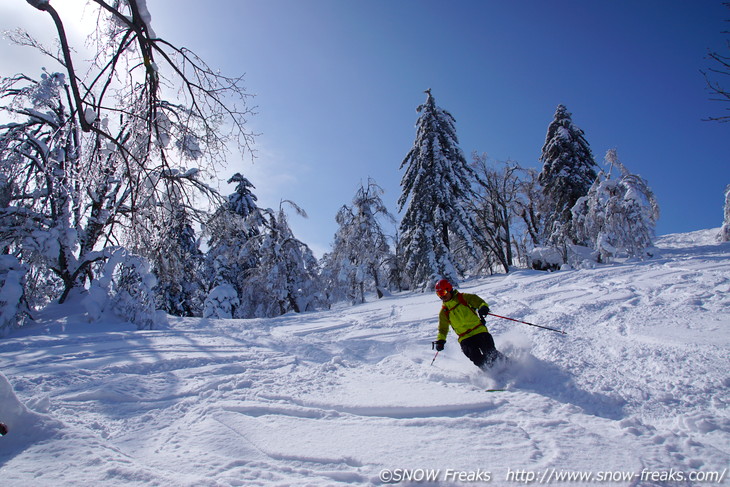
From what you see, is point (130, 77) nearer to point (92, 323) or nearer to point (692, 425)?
point (692, 425)

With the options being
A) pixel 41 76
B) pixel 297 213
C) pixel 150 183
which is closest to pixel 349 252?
pixel 297 213

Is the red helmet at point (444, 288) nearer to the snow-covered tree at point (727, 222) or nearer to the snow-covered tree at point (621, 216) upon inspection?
the snow-covered tree at point (621, 216)

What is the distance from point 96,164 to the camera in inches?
171

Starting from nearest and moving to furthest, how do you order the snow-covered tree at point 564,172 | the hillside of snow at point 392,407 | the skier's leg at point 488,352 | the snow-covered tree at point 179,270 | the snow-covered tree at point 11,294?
the hillside of snow at point 392,407, the skier's leg at point 488,352, the snow-covered tree at point 179,270, the snow-covered tree at point 11,294, the snow-covered tree at point 564,172

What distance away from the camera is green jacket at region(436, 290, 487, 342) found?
5055mm

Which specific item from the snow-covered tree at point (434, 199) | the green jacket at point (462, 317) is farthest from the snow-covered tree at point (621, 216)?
the green jacket at point (462, 317)

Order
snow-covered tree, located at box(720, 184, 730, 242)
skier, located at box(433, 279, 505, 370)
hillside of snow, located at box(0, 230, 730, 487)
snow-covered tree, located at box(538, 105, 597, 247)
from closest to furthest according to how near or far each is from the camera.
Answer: hillside of snow, located at box(0, 230, 730, 487) < skier, located at box(433, 279, 505, 370) < snow-covered tree, located at box(720, 184, 730, 242) < snow-covered tree, located at box(538, 105, 597, 247)

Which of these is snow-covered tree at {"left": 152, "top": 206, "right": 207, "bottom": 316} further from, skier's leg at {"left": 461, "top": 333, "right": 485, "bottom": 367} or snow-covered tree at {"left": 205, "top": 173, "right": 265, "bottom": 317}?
skier's leg at {"left": 461, "top": 333, "right": 485, "bottom": 367}

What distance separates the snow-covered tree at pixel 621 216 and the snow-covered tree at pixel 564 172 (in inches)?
123

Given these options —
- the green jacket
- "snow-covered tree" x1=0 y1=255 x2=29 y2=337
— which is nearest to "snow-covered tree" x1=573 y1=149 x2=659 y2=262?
the green jacket

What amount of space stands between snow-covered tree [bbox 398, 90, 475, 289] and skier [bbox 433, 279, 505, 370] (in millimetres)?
10619

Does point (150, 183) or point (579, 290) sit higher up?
point (150, 183)

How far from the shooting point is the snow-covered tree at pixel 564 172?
19.9m

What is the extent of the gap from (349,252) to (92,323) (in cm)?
1394
